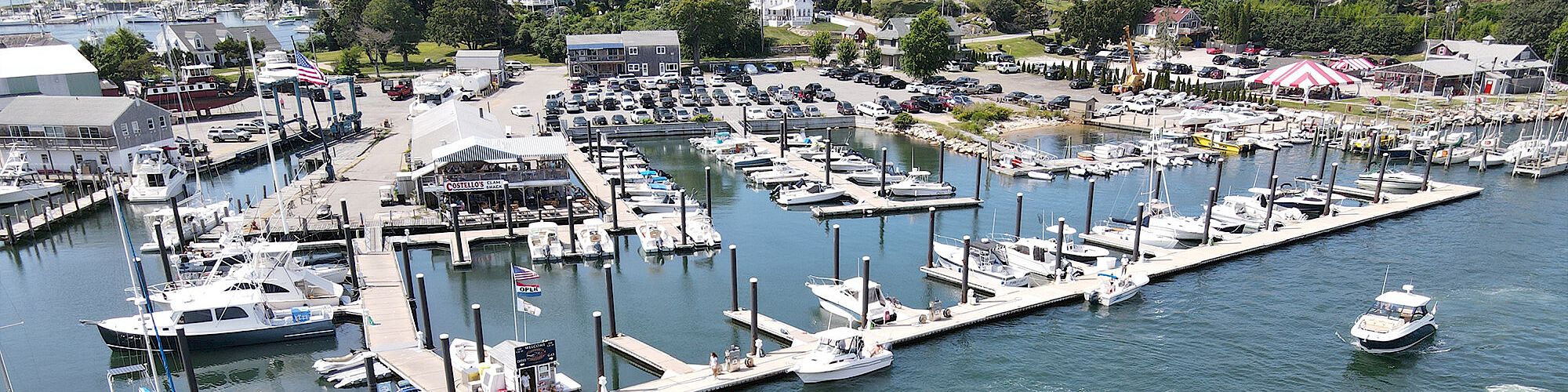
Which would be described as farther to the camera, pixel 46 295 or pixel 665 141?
pixel 665 141

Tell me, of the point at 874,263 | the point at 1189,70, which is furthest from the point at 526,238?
the point at 1189,70

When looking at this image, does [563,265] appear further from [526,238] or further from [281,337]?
[281,337]

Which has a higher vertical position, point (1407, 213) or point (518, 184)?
point (518, 184)

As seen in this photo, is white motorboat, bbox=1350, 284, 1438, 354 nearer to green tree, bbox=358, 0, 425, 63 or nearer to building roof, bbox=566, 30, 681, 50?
building roof, bbox=566, 30, 681, 50

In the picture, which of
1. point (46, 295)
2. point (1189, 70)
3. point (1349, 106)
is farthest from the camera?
point (1189, 70)

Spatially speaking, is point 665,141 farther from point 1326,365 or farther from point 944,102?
point 1326,365

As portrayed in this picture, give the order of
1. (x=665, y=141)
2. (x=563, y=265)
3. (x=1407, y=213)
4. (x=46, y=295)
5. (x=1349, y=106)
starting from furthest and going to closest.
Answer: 1. (x=1349, y=106)
2. (x=665, y=141)
3. (x=1407, y=213)
4. (x=563, y=265)
5. (x=46, y=295)

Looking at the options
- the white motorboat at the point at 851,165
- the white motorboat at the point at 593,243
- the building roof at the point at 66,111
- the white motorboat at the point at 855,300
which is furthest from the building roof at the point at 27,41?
the white motorboat at the point at 855,300
